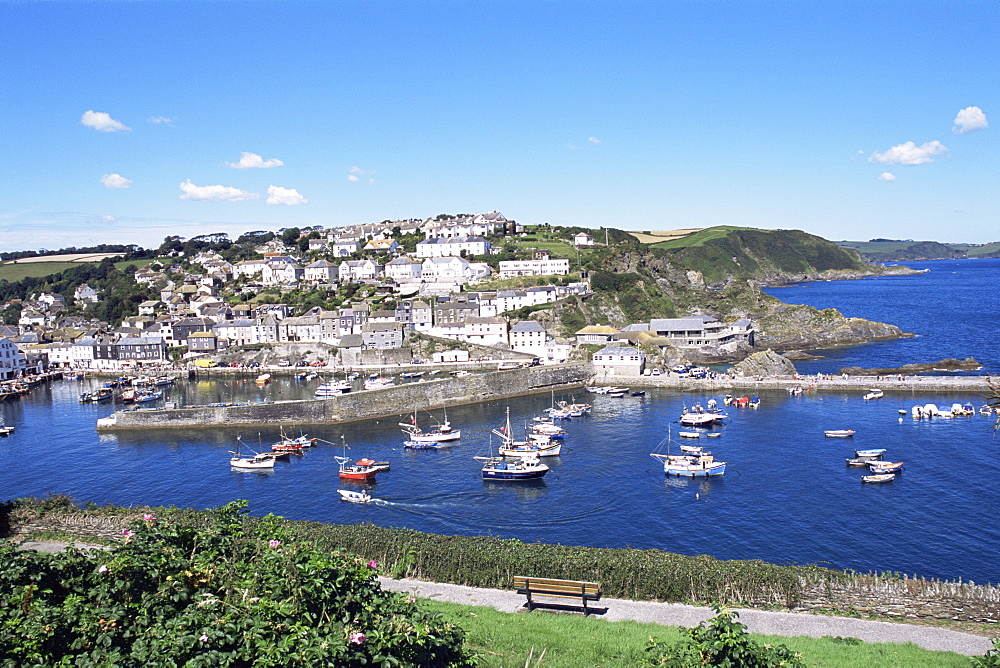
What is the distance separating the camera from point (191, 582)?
8.89 metres

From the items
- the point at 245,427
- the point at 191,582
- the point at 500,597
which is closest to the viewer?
the point at 191,582

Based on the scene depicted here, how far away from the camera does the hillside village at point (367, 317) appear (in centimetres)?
5888

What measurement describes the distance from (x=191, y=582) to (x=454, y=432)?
87.0 feet

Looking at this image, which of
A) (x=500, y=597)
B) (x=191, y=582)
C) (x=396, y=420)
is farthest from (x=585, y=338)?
(x=191, y=582)

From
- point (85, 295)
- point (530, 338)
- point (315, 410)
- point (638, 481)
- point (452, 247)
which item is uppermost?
point (452, 247)

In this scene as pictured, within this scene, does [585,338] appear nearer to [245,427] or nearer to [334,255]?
[245,427]

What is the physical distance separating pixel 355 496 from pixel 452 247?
210ft

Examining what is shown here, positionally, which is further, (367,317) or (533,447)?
(367,317)

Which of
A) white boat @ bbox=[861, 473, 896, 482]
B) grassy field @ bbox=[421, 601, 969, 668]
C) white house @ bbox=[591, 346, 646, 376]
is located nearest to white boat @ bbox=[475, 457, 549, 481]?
white boat @ bbox=[861, 473, 896, 482]

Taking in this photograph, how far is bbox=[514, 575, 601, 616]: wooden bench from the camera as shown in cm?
1338

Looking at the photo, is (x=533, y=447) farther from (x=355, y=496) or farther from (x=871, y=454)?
(x=871, y=454)

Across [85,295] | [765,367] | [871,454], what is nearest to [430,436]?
[871,454]

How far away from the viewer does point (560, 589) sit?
44.3ft

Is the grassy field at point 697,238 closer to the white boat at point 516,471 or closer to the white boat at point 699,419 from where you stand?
the white boat at point 699,419
